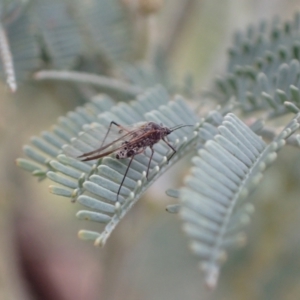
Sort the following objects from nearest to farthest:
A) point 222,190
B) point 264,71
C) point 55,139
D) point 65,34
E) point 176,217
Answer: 1. point 222,190
2. point 55,139
3. point 264,71
4. point 65,34
5. point 176,217

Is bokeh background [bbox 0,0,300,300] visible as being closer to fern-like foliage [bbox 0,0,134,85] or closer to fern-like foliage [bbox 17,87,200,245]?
fern-like foliage [bbox 0,0,134,85]

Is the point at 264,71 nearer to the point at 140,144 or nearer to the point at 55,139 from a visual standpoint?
the point at 140,144

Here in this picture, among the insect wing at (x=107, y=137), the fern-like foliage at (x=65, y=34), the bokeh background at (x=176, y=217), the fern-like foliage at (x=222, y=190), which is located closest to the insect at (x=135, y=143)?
the insect wing at (x=107, y=137)

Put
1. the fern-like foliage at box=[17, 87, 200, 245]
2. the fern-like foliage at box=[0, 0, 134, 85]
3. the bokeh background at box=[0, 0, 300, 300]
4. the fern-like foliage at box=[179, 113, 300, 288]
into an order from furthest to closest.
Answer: the bokeh background at box=[0, 0, 300, 300], the fern-like foliage at box=[0, 0, 134, 85], the fern-like foliage at box=[17, 87, 200, 245], the fern-like foliage at box=[179, 113, 300, 288]

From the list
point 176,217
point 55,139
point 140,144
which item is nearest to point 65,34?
point 55,139

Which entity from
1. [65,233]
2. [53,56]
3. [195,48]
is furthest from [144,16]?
[65,233]

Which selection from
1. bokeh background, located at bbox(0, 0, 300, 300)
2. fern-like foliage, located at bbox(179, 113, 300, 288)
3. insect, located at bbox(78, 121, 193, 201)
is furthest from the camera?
bokeh background, located at bbox(0, 0, 300, 300)

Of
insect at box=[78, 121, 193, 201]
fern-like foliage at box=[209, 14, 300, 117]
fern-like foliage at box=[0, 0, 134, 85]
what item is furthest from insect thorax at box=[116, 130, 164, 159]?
fern-like foliage at box=[0, 0, 134, 85]
